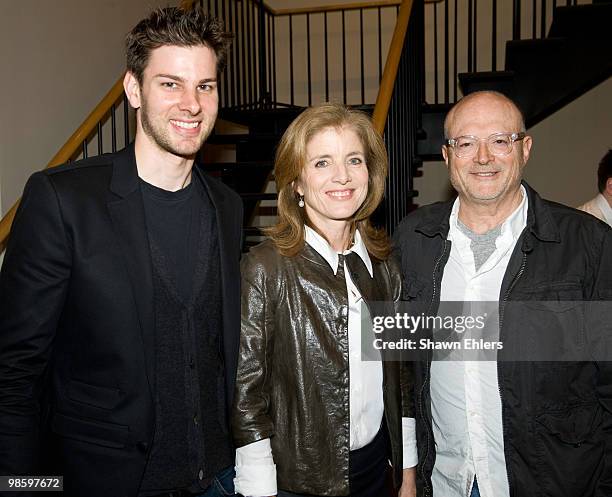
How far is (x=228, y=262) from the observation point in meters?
1.63

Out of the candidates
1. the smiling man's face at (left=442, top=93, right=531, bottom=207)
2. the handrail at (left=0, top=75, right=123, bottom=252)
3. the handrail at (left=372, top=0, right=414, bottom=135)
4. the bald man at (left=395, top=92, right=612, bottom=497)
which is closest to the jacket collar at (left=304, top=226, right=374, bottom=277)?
the bald man at (left=395, top=92, right=612, bottom=497)

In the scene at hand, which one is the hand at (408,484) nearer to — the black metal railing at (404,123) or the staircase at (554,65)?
the black metal railing at (404,123)

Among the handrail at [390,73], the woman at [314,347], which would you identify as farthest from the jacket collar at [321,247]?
the handrail at [390,73]

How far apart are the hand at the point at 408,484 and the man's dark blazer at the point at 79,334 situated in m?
0.78

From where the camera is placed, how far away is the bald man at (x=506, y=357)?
1.67 metres

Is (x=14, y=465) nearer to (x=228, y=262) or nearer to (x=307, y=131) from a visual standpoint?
(x=228, y=262)

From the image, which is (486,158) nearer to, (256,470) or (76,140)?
(256,470)

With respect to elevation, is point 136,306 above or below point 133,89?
below

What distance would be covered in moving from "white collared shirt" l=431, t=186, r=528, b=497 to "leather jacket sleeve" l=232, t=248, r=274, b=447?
54 centimetres

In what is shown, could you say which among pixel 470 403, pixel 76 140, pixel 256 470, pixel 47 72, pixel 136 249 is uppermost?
pixel 47 72

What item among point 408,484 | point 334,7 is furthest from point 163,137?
point 334,7

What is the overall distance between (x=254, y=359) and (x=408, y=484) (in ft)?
2.10

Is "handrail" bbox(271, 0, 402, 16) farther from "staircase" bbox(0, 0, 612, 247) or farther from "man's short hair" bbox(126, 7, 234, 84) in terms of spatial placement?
"man's short hair" bbox(126, 7, 234, 84)

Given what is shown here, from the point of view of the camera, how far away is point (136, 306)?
56.9 inches
